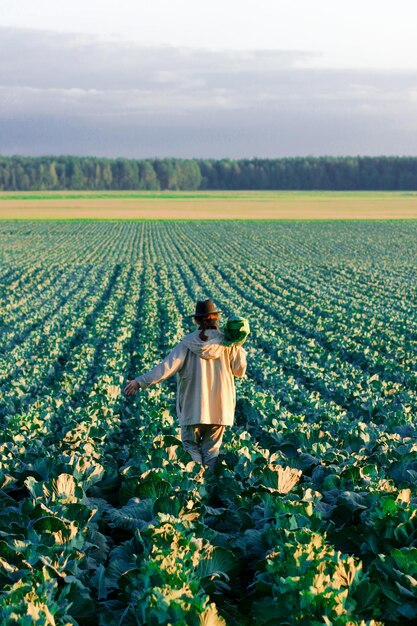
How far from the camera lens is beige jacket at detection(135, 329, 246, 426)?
24.5ft

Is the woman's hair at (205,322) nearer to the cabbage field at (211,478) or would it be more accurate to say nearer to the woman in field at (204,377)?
the woman in field at (204,377)

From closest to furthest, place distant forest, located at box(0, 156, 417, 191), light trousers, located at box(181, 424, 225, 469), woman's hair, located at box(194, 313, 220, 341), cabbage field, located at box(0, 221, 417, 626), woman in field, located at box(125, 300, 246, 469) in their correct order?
cabbage field, located at box(0, 221, 417, 626), woman's hair, located at box(194, 313, 220, 341), woman in field, located at box(125, 300, 246, 469), light trousers, located at box(181, 424, 225, 469), distant forest, located at box(0, 156, 417, 191)

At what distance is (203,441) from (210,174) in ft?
605

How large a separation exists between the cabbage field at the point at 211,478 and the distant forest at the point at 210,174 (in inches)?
6220

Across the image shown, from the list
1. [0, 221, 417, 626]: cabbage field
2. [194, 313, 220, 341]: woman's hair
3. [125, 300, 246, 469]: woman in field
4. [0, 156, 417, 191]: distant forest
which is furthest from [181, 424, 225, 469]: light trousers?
[0, 156, 417, 191]: distant forest

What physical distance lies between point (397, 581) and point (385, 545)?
0.59 m

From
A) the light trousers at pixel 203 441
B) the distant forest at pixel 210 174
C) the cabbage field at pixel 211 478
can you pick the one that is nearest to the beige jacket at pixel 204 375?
the light trousers at pixel 203 441

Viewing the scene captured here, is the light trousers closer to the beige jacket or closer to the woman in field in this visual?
the woman in field

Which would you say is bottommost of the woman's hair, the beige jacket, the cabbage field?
the cabbage field

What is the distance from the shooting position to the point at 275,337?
1855 centimetres

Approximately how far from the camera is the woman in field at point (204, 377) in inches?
292

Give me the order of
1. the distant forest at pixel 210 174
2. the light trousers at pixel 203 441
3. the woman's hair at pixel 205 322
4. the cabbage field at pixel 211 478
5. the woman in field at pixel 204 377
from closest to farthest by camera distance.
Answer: the cabbage field at pixel 211 478 < the woman's hair at pixel 205 322 < the woman in field at pixel 204 377 < the light trousers at pixel 203 441 < the distant forest at pixel 210 174

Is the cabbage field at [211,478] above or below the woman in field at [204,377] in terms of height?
below

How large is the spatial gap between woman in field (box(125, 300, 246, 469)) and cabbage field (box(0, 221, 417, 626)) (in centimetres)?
28
